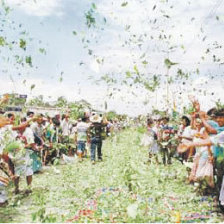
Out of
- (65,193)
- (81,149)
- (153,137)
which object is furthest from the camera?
(81,149)

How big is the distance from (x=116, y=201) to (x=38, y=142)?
5859 mm

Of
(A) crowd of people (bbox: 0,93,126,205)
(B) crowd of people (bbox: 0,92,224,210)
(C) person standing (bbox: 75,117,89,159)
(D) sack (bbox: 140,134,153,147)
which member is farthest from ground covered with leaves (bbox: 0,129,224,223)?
(C) person standing (bbox: 75,117,89,159)

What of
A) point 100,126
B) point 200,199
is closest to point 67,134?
point 100,126

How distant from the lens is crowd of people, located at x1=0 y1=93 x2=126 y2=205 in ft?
27.1

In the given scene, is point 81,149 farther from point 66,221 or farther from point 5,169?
point 66,221

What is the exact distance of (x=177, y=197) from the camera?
8688 mm

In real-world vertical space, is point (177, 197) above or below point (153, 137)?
below

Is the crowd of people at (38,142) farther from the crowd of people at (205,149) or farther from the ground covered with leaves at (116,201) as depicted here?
the crowd of people at (205,149)

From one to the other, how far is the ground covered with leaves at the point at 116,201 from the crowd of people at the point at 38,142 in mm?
532

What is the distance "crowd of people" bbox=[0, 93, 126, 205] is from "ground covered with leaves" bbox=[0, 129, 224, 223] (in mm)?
532

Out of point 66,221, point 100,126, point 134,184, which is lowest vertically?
point 66,221

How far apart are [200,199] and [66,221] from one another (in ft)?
9.86

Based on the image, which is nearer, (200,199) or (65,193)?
(200,199)

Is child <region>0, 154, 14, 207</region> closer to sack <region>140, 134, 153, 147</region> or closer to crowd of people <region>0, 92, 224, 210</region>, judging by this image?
crowd of people <region>0, 92, 224, 210</region>
